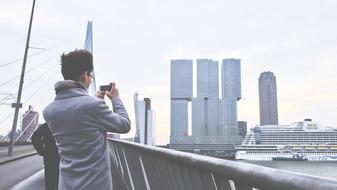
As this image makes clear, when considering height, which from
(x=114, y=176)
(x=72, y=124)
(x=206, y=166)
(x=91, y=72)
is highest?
(x=91, y=72)

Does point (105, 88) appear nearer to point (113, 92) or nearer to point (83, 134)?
point (113, 92)

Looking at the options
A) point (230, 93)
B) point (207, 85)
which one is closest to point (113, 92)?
point (207, 85)

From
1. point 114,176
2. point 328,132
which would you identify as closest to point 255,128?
point 328,132

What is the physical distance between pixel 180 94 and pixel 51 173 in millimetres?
66743

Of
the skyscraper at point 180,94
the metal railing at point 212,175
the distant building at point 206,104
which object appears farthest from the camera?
the skyscraper at point 180,94

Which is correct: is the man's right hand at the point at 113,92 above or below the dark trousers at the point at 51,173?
above

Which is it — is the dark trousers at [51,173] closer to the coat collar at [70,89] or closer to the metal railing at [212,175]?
the metal railing at [212,175]

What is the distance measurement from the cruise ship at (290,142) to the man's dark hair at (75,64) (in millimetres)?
47056

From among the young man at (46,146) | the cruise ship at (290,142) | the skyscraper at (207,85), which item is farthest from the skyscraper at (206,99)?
the young man at (46,146)

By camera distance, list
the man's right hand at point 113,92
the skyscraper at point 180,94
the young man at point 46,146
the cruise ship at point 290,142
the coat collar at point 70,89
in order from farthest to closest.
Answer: the skyscraper at point 180,94, the cruise ship at point 290,142, the young man at point 46,146, the man's right hand at point 113,92, the coat collar at point 70,89

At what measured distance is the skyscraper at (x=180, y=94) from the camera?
53253 millimetres

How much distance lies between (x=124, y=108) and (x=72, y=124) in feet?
1.06

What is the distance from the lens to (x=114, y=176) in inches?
332

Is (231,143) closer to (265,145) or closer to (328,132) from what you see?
(265,145)
